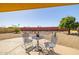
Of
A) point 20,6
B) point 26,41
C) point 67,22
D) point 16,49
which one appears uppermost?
point 20,6

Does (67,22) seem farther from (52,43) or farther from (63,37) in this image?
(52,43)

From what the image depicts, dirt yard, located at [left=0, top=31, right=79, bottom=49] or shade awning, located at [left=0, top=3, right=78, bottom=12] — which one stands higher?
shade awning, located at [left=0, top=3, right=78, bottom=12]

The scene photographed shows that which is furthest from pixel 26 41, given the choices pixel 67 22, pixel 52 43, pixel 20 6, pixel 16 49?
pixel 67 22

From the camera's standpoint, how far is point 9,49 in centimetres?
357

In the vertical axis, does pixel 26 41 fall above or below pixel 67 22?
below

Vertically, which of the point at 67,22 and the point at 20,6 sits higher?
the point at 20,6

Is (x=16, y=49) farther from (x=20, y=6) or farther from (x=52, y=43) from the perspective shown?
(x=20, y=6)

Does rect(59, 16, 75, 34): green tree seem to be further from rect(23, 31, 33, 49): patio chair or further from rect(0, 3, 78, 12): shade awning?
rect(23, 31, 33, 49): patio chair

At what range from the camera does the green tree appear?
→ 140 inches

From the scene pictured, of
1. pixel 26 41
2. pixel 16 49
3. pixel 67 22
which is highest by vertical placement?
pixel 67 22

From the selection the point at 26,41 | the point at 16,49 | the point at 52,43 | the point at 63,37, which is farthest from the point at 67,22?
the point at 16,49

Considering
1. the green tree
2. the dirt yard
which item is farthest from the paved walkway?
the green tree

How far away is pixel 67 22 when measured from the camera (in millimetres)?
3605

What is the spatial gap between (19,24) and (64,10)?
93 cm
